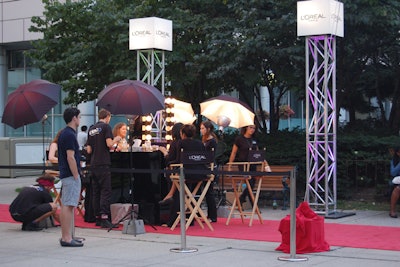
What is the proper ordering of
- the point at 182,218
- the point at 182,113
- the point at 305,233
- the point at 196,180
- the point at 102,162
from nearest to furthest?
1. the point at 305,233
2. the point at 182,218
3. the point at 196,180
4. the point at 102,162
5. the point at 182,113

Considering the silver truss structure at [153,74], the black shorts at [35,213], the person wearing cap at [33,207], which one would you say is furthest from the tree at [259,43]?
the black shorts at [35,213]

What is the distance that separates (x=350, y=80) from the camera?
20.2 m

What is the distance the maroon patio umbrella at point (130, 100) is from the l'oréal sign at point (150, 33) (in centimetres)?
388

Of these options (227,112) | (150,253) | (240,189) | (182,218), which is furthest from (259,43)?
(150,253)

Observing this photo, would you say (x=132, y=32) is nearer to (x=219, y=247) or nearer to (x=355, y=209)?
(x=355, y=209)

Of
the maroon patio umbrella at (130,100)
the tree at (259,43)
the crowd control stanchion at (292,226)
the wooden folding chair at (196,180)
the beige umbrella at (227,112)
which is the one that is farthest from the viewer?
the tree at (259,43)

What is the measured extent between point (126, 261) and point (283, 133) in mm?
10392

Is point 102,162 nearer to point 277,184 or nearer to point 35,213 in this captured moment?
point 35,213

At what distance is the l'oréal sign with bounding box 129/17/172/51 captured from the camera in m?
16.0

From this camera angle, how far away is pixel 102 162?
12219 mm

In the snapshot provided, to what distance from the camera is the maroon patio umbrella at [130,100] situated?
11977 millimetres

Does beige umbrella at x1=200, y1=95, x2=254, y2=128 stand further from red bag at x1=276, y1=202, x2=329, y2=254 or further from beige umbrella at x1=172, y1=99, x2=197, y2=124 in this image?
red bag at x1=276, y1=202, x2=329, y2=254

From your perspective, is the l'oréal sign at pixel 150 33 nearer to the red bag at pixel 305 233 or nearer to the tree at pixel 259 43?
the tree at pixel 259 43

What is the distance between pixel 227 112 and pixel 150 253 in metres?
6.25
